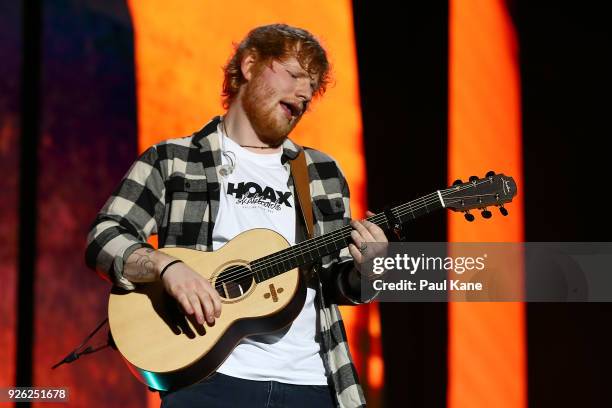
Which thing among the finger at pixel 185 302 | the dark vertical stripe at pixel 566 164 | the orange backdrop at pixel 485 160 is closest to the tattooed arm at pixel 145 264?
the finger at pixel 185 302

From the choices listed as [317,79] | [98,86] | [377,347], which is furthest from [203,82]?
Answer: [377,347]

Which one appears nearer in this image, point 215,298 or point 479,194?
point 215,298

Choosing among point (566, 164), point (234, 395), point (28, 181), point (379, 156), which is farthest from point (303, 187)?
point (566, 164)

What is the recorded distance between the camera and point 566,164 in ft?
11.0

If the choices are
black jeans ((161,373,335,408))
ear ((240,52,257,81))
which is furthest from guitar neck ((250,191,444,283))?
ear ((240,52,257,81))

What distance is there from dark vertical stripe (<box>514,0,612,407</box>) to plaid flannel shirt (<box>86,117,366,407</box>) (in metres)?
1.42

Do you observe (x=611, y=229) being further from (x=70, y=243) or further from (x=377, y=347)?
(x=70, y=243)

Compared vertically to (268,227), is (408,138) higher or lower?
higher

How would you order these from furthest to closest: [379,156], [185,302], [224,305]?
[379,156] → [224,305] → [185,302]

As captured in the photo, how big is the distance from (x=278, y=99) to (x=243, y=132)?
16 cm

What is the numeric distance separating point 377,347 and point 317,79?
1.53m

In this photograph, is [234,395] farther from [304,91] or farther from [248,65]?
[248,65]

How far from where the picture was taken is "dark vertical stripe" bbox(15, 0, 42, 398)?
2.71 meters

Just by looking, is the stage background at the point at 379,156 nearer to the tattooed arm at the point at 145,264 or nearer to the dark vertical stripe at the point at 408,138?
the dark vertical stripe at the point at 408,138
